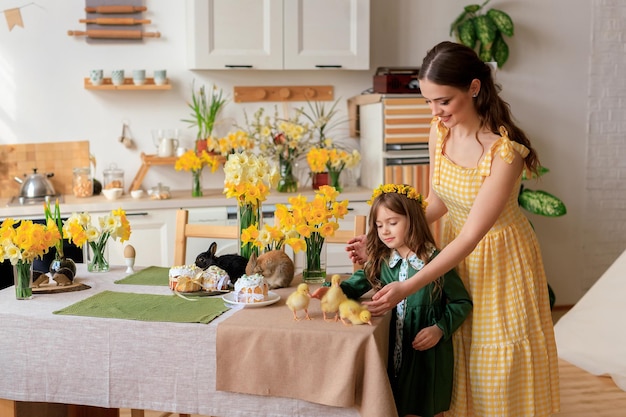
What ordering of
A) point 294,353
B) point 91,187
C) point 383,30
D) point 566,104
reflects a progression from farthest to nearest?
1. point 566,104
2. point 383,30
3. point 91,187
4. point 294,353

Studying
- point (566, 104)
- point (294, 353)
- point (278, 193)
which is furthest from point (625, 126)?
point (294, 353)

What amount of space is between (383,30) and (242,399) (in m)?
3.30

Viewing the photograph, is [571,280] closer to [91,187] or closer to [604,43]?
[604,43]

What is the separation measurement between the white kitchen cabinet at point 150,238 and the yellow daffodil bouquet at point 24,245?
5.83 feet

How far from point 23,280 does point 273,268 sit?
771mm

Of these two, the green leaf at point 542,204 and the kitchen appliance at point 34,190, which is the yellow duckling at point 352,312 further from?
the green leaf at point 542,204

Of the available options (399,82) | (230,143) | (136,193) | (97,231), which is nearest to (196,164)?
(230,143)

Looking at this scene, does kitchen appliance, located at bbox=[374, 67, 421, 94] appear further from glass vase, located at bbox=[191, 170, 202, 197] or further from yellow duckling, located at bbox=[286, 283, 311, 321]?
yellow duckling, located at bbox=[286, 283, 311, 321]

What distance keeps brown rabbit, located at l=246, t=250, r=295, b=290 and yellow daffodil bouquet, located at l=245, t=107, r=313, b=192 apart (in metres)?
2.01

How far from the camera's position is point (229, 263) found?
2.65 meters

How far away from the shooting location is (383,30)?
16.3 feet

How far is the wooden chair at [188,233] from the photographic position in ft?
10.3

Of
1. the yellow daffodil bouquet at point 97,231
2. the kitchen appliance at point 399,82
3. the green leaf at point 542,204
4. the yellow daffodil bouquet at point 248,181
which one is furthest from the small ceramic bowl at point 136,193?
the green leaf at point 542,204

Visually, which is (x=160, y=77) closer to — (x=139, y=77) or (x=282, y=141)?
(x=139, y=77)
